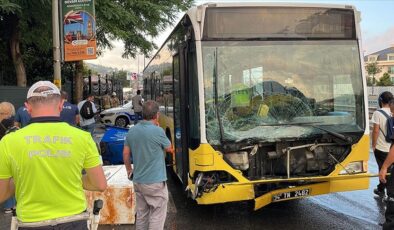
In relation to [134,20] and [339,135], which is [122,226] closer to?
[339,135]

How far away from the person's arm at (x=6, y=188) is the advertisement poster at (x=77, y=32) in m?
8.93

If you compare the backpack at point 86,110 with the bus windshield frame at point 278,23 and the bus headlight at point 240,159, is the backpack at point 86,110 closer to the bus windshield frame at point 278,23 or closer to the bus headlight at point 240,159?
the bus windshield frame at point 278,23

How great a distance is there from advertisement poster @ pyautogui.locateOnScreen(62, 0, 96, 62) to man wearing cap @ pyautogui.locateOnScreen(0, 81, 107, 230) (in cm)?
896

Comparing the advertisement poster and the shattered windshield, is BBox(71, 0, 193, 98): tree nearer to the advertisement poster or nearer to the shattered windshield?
the advertisement poster

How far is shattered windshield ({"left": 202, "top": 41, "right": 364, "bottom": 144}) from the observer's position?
6035 mm

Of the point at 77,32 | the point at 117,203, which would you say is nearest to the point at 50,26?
the point at 77,32

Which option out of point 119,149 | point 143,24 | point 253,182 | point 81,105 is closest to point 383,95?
point 253,182

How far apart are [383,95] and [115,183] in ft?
14.7

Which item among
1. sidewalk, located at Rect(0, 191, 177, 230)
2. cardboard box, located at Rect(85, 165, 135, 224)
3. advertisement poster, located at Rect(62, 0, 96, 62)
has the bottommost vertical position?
sidewalk, located at Rect(0, 191, 177, 230)

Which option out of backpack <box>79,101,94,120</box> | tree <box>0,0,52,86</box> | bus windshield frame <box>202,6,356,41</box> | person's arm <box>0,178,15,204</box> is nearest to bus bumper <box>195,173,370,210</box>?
bus windshield frame <box>202,6,356,41</box>

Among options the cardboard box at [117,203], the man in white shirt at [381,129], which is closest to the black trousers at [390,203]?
the man in white shirt at [381,129]

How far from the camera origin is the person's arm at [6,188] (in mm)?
2802

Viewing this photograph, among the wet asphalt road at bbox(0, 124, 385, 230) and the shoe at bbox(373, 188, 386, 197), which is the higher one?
the shoe at bbox(373, 188, 386, 197)

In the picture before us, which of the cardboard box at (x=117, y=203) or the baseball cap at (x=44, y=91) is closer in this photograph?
the baseball cap at (x=44, y=91)
